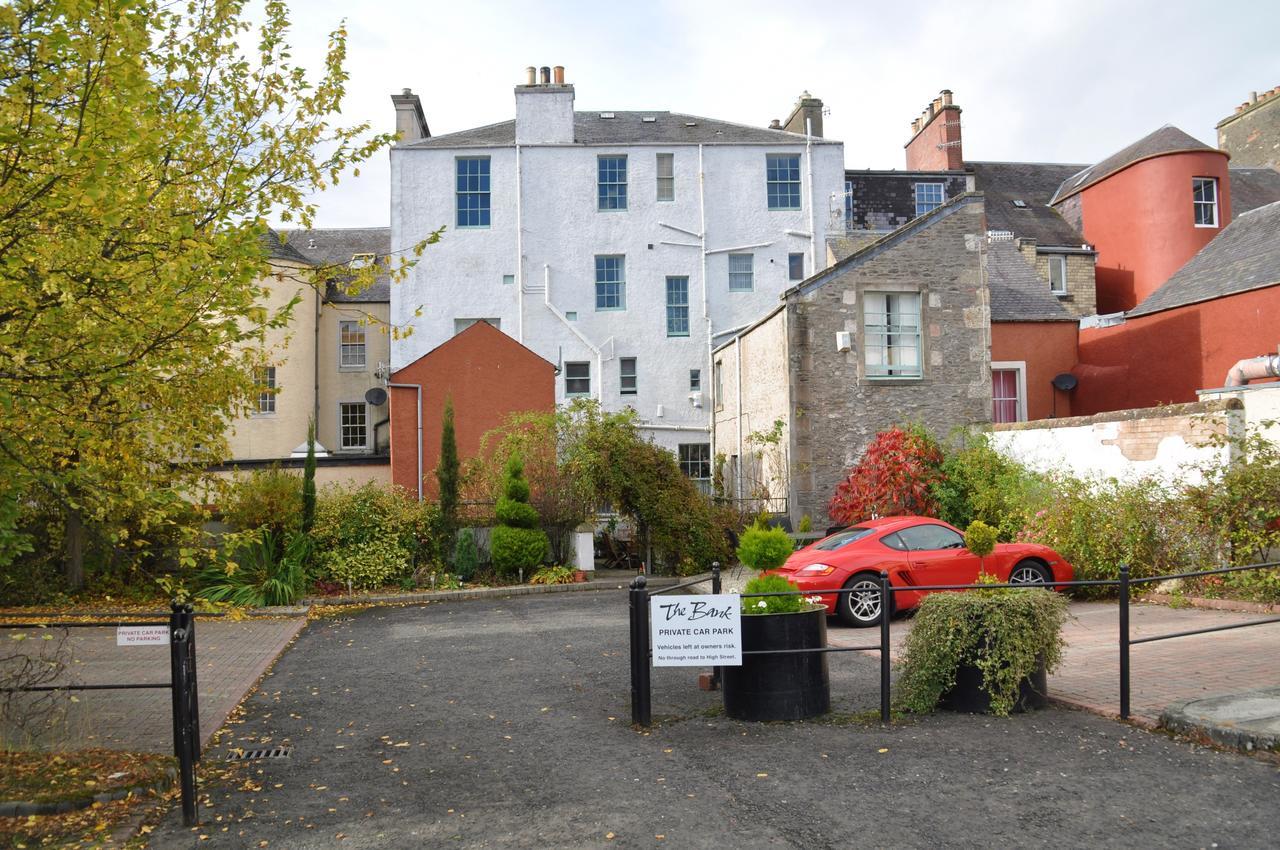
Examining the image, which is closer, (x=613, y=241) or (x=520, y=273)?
(x=520, y=273)

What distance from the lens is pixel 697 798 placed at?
582 centimetres

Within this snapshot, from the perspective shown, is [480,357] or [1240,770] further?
[480,357]

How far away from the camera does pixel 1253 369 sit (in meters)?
19.1

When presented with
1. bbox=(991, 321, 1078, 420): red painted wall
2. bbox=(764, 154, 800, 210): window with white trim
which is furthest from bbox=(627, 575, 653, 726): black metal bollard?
bbox=(764, 154, 800, 210): window with white trim

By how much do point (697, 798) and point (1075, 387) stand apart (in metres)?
22.3

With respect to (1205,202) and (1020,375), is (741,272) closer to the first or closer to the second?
(1020,375)

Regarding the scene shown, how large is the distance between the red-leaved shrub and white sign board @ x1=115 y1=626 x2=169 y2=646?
46.5 ft

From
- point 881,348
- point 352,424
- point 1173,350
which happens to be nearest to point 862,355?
point 881,348

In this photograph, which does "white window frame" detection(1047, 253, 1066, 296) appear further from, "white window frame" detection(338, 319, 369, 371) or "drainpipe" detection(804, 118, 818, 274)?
"white window frame" detection(338, 319, 369, 371)

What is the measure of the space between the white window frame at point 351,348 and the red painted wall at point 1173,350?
73.0 feet

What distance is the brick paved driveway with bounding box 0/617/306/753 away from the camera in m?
7.69

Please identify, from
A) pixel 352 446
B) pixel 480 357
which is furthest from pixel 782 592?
pixel 352 446

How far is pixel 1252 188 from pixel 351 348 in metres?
32.4

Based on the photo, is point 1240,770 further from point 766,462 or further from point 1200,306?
point 1200,306
